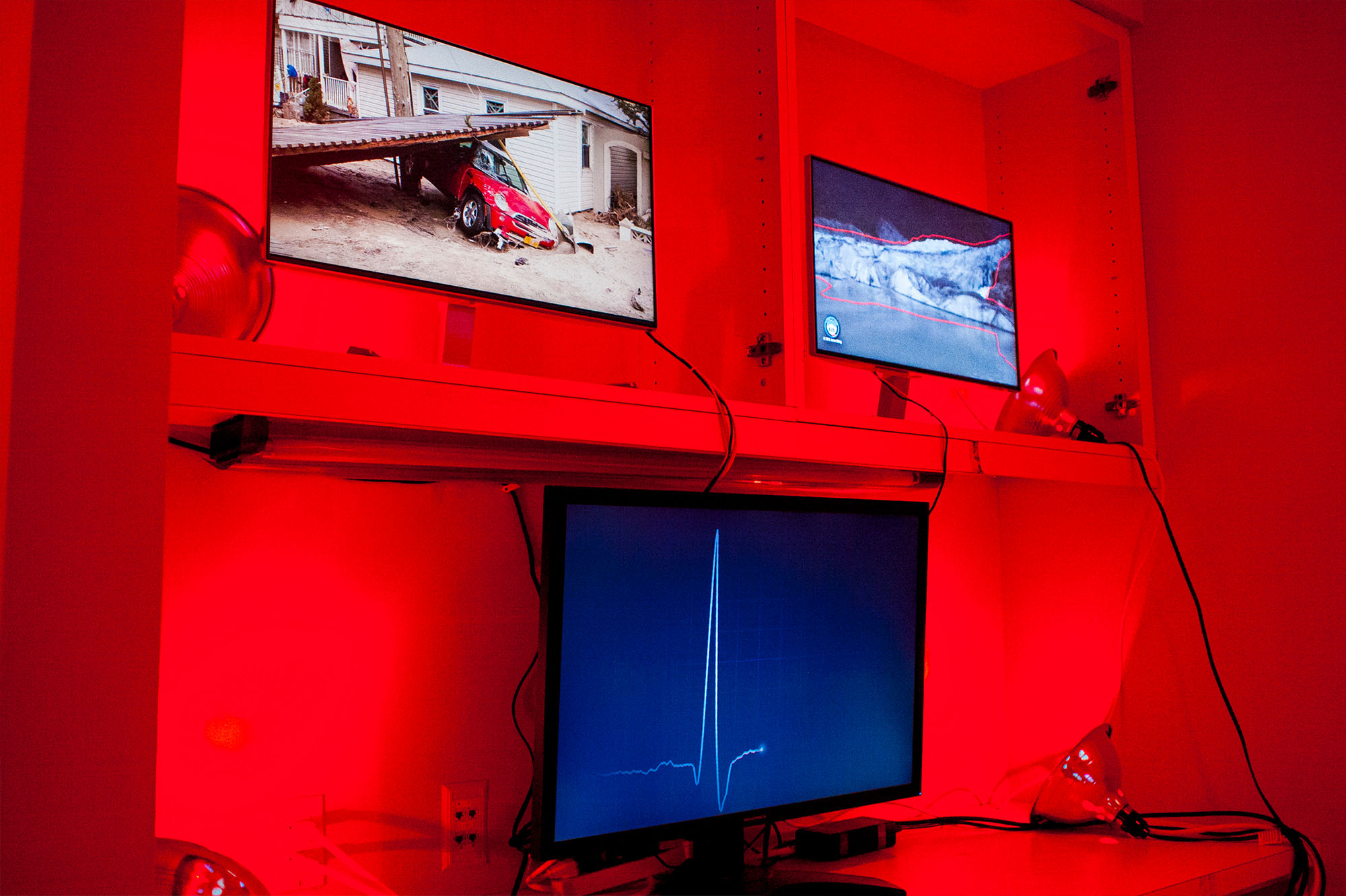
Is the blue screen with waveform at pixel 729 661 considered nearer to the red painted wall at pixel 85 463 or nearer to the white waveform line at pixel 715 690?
the white waveform line at pixel 715 690

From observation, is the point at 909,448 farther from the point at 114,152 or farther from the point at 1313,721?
the point at 114,152

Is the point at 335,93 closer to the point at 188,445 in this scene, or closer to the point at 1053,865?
the point at 188,445

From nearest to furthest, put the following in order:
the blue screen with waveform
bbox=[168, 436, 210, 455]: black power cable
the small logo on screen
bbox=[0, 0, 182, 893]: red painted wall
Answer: bbox=[0, 0, 182, 893]: red painted wall → bbox=[168, 436, 210, 455]: black power cable → the blue screen with waveform → the small logo on screen

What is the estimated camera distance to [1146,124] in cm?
210

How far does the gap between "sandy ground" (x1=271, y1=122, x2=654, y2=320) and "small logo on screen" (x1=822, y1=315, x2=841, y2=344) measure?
1.09 ft

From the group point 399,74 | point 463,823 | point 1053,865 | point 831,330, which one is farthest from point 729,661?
point 399,74

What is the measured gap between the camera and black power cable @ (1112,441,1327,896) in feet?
5.40

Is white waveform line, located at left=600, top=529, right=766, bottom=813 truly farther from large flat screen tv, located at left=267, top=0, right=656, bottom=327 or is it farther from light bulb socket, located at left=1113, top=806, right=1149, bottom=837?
light bulb socket, located at left=1113, top=806, right=1149, bottom=837

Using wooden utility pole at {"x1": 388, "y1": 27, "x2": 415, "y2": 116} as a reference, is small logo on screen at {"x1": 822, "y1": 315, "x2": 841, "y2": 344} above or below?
below

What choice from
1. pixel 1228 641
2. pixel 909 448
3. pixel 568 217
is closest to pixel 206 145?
pixel 568 217

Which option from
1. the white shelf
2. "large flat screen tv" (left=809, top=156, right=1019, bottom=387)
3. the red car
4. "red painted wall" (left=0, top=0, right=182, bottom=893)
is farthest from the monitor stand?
"red painted wall" (left=0, top=0, right=182, bottom=893)

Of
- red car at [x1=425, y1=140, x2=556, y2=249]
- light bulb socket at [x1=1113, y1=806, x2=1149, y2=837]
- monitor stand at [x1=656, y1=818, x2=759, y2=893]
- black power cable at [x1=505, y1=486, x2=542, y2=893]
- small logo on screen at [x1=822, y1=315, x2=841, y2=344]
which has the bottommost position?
light bulb socket at [x1=1113, y1=806, x2=1149, y2=837]

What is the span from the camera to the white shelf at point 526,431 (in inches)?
34.2

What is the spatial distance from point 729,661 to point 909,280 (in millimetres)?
797
